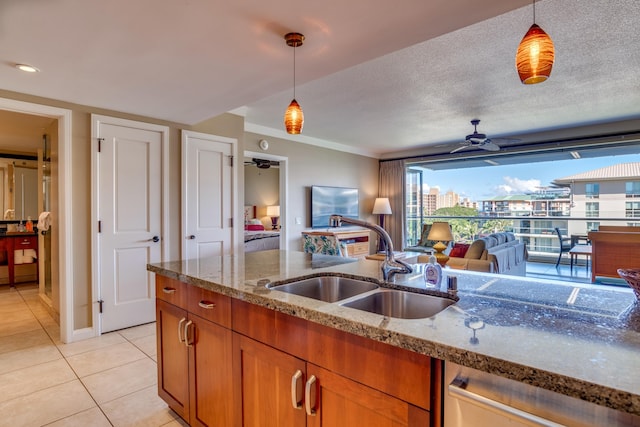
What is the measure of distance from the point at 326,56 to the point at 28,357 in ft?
11.1

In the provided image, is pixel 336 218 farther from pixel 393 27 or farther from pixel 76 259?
pixel 76 259

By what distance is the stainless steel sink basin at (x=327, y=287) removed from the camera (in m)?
1.63

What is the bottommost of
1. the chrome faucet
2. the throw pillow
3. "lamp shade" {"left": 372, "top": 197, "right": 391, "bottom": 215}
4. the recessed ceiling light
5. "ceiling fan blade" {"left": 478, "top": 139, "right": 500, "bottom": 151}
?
the throw pillow

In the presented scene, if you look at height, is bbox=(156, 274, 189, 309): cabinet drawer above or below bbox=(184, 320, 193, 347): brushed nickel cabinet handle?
above

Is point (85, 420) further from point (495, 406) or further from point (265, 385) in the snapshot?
point (495, 406)

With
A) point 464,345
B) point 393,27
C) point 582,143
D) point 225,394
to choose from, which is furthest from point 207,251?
point 582,143

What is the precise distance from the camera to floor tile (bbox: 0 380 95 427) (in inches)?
76.8

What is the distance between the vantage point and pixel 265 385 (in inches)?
50.8

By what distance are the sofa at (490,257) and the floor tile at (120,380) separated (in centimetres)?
316

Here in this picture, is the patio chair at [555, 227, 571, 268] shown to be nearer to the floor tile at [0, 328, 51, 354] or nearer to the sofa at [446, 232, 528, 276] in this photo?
the sofa at [446, 232, 528, 276]

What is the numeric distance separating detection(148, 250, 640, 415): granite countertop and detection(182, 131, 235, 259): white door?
2381 millimetres

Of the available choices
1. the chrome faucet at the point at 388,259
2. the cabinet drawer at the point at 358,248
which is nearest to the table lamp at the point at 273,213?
the cabinet drawer at the point at 358,248

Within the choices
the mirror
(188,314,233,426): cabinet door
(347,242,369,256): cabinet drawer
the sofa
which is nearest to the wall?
(347,242,369,256): cabinet drawer

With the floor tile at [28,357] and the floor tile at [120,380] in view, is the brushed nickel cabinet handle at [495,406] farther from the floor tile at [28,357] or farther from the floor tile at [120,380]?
the floor tile at [28,357]
